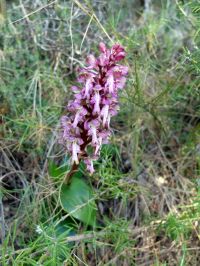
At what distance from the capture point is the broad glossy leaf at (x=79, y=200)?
1948 millimetres

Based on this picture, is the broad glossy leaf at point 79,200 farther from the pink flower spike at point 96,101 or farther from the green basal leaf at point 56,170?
the pink flower spike at point 96,101

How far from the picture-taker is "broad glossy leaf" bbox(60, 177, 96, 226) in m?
1.95

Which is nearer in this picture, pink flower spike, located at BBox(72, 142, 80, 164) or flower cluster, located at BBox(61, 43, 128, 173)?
flower cluster, located at BBox(61, 43, 128, 173)

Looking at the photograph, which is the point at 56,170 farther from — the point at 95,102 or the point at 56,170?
the point at 95,102

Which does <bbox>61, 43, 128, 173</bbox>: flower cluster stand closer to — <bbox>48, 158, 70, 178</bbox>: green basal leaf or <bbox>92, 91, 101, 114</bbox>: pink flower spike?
<bbox>92, 91, 101, 114</bbox>: pink flower spike

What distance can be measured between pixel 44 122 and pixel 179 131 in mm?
658

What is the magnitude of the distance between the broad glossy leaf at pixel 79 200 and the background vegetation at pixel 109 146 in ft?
0.13

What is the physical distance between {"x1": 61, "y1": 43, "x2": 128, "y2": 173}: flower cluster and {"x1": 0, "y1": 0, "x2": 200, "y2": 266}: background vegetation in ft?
0.65

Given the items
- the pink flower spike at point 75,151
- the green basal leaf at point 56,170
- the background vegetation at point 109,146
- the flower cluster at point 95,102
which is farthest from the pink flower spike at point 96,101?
the green basal leaf at point 56,170

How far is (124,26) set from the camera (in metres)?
2.72

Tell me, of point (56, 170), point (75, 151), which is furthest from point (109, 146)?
point (75, 151)

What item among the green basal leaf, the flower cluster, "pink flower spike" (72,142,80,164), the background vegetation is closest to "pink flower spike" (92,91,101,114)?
the flower cluster

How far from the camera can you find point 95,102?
165cm

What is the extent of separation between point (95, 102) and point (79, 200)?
51 cm
